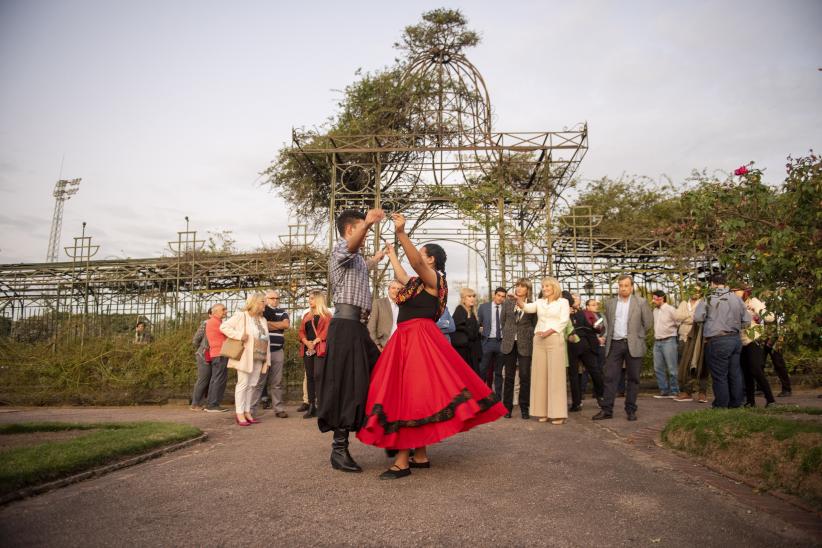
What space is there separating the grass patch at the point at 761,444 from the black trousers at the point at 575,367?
11.1 feet

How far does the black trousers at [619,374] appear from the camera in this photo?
27.9 feet

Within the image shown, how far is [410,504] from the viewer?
3.96 m

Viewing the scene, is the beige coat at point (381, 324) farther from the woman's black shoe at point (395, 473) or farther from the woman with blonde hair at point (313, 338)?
the woman's black shoe at point (395, 473)

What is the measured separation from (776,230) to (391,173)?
50.9 ft

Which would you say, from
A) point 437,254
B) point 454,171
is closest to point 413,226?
point 454,171

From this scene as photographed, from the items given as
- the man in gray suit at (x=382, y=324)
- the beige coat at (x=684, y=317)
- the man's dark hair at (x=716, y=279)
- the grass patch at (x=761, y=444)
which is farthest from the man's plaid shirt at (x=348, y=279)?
the beige coat at (x=684, y=317)

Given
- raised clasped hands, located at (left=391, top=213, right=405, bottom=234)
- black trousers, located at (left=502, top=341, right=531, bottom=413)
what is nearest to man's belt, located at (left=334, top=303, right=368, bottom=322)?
raised clasped hands, located at (left=391, top=213, right=405, bottom=234)

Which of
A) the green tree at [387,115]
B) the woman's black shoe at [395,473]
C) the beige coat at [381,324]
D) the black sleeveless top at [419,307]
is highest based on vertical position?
the green tree at [387,115]

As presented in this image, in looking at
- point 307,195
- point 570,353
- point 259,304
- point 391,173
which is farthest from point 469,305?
point 307,195

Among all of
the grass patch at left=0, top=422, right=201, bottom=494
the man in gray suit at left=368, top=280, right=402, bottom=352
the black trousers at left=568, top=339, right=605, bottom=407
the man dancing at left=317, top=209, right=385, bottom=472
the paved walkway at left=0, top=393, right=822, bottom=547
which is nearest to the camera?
the paved walkway at left=0, top=393, right=822, bottom=547

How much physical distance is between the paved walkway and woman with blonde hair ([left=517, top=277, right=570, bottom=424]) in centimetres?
232

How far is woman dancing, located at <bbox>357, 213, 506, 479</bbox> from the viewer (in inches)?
187

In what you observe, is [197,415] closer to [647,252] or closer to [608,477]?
[608,477]

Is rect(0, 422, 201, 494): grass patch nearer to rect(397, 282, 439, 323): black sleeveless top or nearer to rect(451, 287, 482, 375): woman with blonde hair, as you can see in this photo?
rect(397, 282, 439, 323): black sleeveless top
